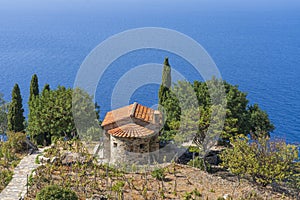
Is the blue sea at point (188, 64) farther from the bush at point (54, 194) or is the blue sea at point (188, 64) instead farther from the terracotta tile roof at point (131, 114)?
the bush at point (54, 194)

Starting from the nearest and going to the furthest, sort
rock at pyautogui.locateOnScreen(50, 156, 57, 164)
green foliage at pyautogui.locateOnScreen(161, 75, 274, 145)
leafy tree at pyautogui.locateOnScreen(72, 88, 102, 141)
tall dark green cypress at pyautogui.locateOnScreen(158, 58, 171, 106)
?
1. rock at pyautogui.locateOnScreen(50, 156, 57, 164)
2. green foliage at pyautogui.locateOnScreen(161, 75, 274, 145)
3. leafy tree at pyautogui.locateOnScreen(72, 88, 102, 141)
4. tall dark green cypress at pyautogui.locateOnScreen(158, 58, 171, 106)

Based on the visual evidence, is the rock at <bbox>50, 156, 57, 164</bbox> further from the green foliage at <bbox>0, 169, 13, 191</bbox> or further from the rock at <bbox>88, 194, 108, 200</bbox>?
the rock at <bbox>88, 194, 108, 200</bbox>

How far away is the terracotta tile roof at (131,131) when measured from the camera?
119 ft

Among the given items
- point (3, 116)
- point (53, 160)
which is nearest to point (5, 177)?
point (53, 160)

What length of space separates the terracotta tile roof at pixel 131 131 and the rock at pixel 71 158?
12.4 feet

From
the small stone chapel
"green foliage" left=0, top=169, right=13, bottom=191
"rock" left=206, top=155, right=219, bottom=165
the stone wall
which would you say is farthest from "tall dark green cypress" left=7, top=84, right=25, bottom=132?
"rock" left=206, top=155, right=219, bottom=165

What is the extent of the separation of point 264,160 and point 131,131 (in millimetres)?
12297

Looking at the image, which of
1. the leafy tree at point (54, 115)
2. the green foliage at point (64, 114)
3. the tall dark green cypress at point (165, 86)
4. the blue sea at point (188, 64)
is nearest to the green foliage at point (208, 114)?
the tall dark green cypress at point (165, 86)

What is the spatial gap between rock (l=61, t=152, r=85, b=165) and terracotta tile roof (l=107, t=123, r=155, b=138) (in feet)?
12.4

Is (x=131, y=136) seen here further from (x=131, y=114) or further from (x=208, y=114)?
(x=208, y=114)

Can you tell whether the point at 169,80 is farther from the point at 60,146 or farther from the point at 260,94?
the point at 260,94

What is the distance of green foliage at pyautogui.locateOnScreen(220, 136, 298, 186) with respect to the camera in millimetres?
32688

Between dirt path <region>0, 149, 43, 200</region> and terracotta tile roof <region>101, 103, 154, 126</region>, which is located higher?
terracotta tile roof <region>101, 103, 154, 126</region>

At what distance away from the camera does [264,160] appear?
33.3 metres
